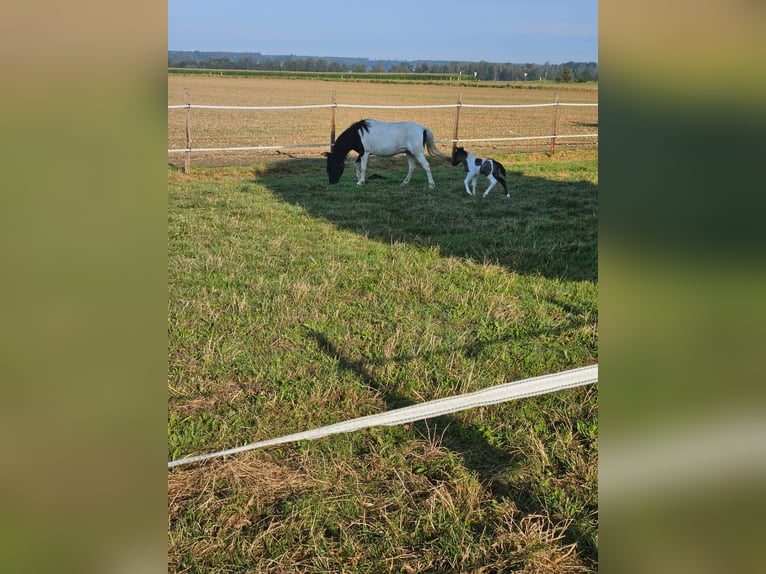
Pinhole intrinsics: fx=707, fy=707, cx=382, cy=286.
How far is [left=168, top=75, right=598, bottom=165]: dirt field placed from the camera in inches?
695

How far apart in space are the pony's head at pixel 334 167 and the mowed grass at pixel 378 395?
4006mm

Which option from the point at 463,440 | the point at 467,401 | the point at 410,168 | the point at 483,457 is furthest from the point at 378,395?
the point at 410,168

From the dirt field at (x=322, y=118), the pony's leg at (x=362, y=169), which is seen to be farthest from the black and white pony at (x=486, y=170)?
the dirt field at (x=322, y=118)

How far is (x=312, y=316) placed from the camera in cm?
444

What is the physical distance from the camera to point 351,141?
38.7 feet

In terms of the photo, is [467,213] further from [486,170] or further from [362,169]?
[362,169]

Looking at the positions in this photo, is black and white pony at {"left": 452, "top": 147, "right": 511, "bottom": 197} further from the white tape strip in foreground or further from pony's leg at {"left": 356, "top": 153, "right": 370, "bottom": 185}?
the white tape strip in foreground

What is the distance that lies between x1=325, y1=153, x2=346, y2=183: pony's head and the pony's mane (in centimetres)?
12

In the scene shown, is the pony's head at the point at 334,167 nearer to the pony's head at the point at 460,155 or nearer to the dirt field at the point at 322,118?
the pony's head at the point at 460,155

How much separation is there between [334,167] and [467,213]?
3.47 metres

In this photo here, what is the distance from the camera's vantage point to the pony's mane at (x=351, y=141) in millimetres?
11562
